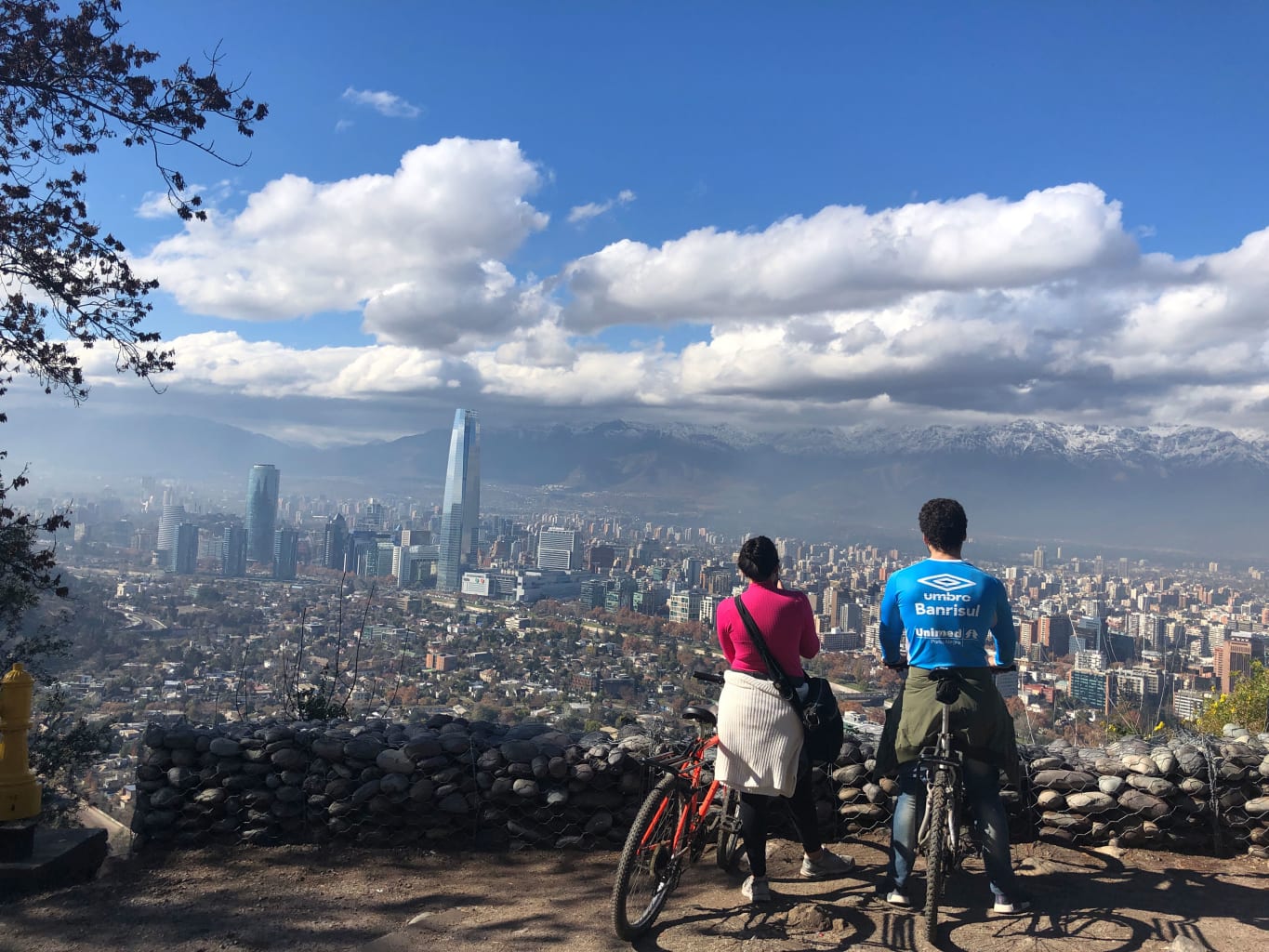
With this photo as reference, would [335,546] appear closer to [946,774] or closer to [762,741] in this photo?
[762,741]

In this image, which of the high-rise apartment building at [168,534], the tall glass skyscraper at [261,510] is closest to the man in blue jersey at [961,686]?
the tall glass skyscraper at [261,510]

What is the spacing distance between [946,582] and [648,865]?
1894 millimetres

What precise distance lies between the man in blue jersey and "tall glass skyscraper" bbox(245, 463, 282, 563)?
131 feet

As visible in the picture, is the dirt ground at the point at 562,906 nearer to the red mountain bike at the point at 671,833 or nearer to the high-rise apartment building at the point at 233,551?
the red mountain bike at the point at 671,833

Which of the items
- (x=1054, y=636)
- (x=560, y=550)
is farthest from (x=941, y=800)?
(x=560, y=550)

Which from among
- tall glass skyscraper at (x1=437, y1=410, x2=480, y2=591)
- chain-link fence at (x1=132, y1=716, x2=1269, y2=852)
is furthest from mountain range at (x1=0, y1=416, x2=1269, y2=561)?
chain-link fence at (x1=132, y1=716, x2=1269, y2=852)

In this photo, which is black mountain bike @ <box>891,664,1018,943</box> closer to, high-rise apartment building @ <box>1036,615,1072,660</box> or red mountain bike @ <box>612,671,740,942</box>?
red mountain bike @ <box>612,671,740,942</box>

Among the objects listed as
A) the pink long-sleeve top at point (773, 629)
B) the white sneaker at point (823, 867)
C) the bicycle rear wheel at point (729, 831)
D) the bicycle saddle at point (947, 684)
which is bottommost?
the white sneaker at point (823, 867)

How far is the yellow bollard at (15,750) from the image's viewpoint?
451 cm

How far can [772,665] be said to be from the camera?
153 inches

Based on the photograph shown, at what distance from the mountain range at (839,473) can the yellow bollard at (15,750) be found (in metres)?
45.2

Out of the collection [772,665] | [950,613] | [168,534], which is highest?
[950,613]

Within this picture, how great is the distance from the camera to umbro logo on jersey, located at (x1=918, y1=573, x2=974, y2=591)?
3809mm

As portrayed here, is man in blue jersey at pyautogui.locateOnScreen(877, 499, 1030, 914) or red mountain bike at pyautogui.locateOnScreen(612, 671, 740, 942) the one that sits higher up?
man in blue jersey at pyautogui.locateOnScreen(877, 499, 1030, 914)
